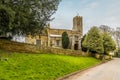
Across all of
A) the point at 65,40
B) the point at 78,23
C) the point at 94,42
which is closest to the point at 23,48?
the point at 94,42

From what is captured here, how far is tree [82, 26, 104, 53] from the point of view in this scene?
186 ft

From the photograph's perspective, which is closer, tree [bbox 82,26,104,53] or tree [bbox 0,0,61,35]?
tree [bbox 0,0,61,35]

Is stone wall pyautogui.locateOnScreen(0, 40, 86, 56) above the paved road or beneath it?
above

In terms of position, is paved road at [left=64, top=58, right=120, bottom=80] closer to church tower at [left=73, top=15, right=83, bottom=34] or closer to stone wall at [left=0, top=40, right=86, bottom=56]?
stone wall at [left=0, top=40, right=86, bottom=56]

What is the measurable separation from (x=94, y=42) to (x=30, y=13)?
31.6 meters

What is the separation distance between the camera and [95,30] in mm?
58594

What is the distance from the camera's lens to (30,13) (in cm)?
2753

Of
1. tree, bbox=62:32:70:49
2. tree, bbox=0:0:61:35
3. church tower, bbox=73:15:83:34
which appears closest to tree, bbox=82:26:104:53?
tree, bbox=62:32:70:49

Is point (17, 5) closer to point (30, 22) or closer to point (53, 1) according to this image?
point (30, 22)

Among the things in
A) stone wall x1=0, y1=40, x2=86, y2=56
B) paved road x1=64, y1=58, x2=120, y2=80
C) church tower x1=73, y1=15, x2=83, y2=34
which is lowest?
paved road x1=64, y1=58, x2=120, y2=80

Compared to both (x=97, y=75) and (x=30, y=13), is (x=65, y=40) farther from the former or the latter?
(x=97, y=75)

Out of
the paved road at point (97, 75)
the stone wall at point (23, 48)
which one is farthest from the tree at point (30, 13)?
the paved road at point (97, 75)

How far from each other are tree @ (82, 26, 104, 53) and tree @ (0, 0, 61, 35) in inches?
1086

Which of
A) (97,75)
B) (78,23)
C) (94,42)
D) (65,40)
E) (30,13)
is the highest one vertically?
(78,23)
